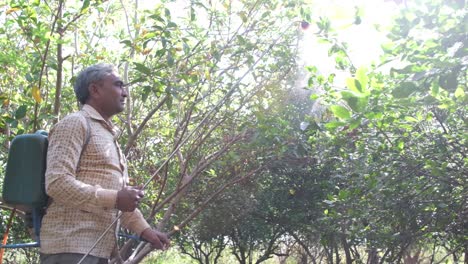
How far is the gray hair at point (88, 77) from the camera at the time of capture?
8.44ft

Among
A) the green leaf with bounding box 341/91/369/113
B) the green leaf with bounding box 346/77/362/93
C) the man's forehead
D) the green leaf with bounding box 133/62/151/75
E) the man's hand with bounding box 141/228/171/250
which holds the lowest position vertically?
the man's hand with bounding box 141/228/171/250

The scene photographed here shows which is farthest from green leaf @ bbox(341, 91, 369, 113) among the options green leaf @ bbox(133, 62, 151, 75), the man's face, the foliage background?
green leaf @ bbox(133, 62, 151, 75)

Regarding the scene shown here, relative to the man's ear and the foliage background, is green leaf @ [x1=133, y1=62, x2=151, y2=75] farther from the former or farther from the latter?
the man's ear

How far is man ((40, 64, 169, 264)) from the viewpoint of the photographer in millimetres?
2270

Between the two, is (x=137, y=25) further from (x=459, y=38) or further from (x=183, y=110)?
(x=459, y=38)

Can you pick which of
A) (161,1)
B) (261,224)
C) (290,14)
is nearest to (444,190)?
(290,14)

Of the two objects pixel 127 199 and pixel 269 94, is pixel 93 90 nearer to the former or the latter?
pixel 127 199

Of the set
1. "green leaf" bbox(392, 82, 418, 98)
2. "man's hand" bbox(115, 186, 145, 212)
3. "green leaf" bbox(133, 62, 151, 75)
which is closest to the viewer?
"man's hand" bbox(115, 186, 145, 212)

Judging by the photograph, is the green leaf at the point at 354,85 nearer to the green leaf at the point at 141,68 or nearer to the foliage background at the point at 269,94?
the foliage background at the point at 269,94

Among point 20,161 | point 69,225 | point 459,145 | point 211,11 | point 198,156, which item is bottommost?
point 69,225

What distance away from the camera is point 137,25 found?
216 inches

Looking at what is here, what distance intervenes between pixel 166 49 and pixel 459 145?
94.9 inches

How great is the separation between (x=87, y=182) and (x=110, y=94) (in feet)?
1.33

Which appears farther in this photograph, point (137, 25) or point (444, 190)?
point (137, 25)
